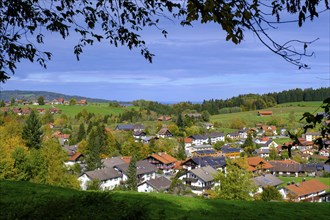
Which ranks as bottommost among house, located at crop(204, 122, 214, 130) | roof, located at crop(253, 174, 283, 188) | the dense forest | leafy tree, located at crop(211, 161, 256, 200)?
roof, located at crop(253, 174, 283, 188)

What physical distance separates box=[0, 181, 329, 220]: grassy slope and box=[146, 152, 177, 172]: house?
156 ft

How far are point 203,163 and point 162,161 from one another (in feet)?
22.9

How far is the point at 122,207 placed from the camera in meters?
7.77

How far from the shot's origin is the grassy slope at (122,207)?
6.82 meters

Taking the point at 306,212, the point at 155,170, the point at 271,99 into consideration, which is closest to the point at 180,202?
the point at 306,212

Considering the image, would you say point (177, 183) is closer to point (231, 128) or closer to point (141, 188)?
point (141, 188)

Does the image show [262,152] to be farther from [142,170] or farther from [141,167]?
[142,170]

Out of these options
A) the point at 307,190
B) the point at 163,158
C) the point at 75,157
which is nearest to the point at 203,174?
the point at 163,158

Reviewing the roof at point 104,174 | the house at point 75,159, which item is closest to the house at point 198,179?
the roof at point 104,174

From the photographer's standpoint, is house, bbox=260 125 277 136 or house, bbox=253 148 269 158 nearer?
house, bbox=253 148 269 158

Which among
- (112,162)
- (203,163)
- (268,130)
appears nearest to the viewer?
(112,162)

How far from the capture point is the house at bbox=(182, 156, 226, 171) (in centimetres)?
6000

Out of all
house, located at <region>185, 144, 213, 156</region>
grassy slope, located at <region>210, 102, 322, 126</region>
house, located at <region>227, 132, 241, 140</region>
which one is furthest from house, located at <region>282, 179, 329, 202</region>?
grassy slope, located at <region>210, 102, 322, 126</region>

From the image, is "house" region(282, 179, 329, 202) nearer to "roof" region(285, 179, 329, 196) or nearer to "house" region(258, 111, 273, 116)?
"roof" region(285, 179, 329, 196)
